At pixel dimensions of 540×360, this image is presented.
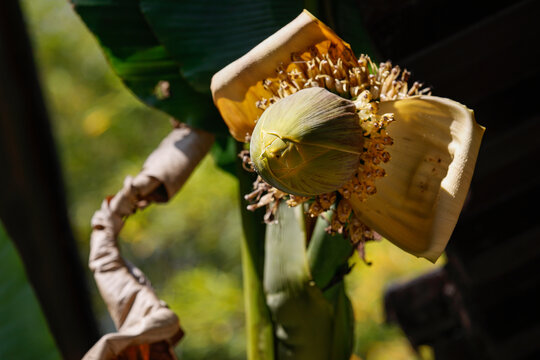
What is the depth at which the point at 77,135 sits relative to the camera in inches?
172

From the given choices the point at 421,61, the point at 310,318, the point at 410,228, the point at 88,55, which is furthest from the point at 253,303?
the point at 88,55

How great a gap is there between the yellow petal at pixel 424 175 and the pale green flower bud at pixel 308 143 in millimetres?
63

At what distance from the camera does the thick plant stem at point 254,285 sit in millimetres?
724

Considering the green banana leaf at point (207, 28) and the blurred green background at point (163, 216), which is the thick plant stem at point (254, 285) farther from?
the blurred green background at point (163, 216)

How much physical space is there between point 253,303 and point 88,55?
385cm

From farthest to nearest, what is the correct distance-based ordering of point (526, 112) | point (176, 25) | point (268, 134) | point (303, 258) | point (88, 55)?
point (88, 55) < point (526, 112) < point (176, 25) < point (303, 258) < point (268, 134)

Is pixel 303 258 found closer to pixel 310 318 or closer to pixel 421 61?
pixel 310 318

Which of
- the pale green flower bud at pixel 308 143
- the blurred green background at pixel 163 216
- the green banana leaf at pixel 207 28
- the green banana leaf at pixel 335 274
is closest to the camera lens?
the pale green flower bud at pixel 308 143

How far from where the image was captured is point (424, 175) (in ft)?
1.78

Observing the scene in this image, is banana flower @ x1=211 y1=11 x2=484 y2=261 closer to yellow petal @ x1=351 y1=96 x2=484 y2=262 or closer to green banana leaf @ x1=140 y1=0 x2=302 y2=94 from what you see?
yellow petal @ x1=351 y1=96 x2=484 y2=262

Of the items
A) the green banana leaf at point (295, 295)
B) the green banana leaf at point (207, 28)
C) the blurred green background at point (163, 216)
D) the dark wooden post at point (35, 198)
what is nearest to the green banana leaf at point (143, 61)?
the green banana leaf at point (207, 28)

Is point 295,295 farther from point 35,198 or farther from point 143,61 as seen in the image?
point 35,198

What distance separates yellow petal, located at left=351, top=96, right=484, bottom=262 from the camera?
1.65ft

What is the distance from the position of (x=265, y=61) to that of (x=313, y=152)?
0.37ft
